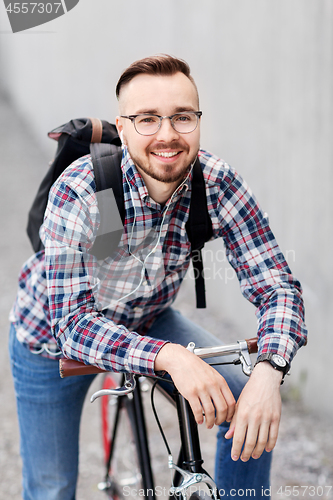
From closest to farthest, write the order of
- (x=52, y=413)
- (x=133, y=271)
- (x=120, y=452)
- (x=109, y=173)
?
(x=109, y=173) → (x=133, y=271) → (x=52, y=413) → (x=120, y=452)

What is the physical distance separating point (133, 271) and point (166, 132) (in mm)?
474

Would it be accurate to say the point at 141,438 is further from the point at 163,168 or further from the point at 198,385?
the point at 163,168

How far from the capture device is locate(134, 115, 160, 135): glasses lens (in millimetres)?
1386

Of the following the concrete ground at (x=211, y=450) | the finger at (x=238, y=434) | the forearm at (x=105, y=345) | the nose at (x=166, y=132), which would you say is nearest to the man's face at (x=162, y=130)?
the nose at (x=166, y=132)

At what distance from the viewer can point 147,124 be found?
1.39 m

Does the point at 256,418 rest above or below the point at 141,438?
above

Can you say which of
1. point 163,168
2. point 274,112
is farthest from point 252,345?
point 274,112

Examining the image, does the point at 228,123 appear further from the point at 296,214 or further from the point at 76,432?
the point at 76,432

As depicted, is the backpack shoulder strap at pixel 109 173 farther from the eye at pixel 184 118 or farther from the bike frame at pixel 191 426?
the bike frame at pixel 191 426

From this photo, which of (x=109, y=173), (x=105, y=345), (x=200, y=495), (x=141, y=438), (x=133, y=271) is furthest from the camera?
(x=141, y=438)

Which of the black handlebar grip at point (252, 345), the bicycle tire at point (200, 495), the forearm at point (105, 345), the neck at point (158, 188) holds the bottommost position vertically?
the bicycle tire at point (200, 495)

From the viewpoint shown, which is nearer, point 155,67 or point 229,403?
point 229,403

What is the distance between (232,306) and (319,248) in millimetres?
1183

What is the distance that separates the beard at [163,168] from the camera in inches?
55.7
